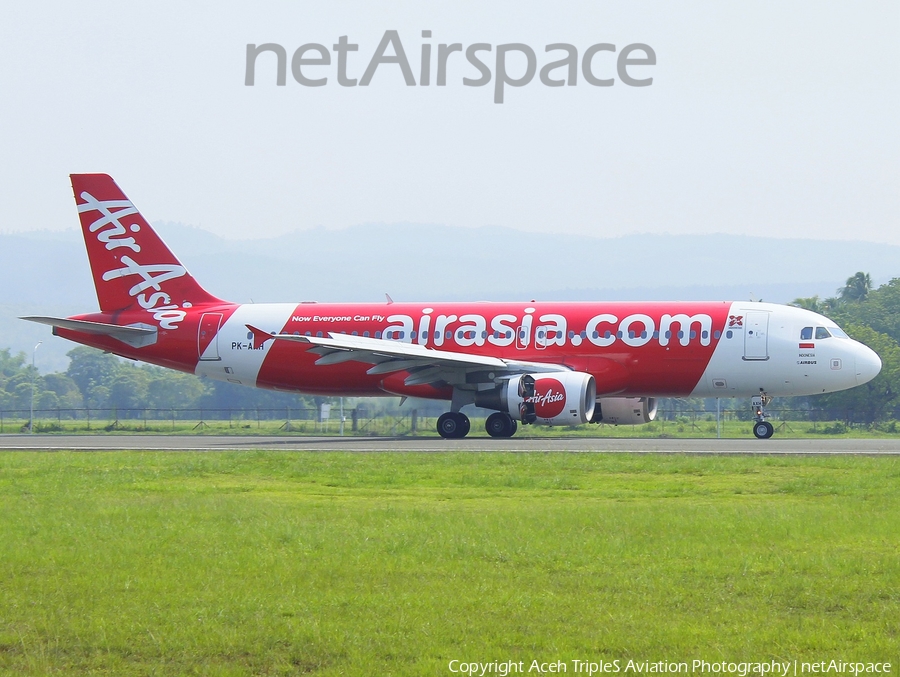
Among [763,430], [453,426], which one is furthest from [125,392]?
[763,430]

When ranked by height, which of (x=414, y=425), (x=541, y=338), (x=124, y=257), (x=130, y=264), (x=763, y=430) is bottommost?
(x=414, y=425)

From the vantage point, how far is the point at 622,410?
3816 centimetres

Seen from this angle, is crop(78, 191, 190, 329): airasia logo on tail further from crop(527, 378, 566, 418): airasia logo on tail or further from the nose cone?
the nose cone

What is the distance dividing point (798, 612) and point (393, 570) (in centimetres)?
392

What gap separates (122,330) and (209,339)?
312cm

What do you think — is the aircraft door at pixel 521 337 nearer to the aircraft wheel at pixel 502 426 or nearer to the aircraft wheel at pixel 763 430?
the aircraft wheel at pixel 502 426

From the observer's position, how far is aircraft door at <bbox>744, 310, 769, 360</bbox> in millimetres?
35219

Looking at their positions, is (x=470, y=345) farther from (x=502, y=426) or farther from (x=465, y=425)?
(x=502, y=426)

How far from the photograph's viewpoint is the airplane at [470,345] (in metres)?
35.2

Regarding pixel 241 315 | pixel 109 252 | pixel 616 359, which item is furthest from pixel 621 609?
pixel 109 252

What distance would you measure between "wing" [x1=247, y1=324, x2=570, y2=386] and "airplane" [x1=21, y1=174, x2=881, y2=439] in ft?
0.18

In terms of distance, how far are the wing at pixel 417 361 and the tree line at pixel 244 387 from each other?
2317cm

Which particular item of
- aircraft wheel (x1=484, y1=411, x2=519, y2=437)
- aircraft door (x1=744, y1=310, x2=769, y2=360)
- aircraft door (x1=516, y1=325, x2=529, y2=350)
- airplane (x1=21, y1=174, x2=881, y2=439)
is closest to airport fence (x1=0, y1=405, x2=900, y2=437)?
airplane (x1=21, y1=174, x2=881, y2=439)

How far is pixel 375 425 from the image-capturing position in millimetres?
47375
